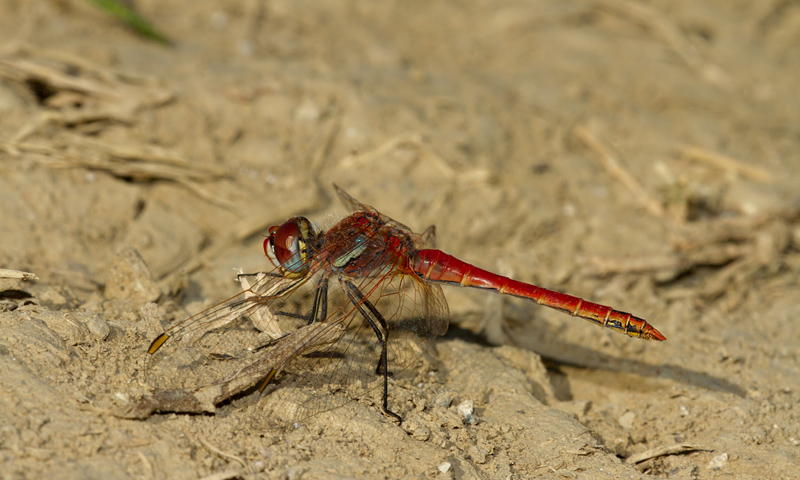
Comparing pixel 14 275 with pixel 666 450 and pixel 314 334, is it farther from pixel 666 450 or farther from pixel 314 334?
pixel 666 450

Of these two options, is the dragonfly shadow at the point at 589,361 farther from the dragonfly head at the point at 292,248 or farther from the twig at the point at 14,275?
the twig at the point at 14,275

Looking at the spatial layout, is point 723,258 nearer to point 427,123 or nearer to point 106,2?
point 427,123

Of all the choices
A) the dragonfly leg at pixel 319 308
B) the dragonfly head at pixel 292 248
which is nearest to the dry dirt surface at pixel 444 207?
the dragonfly head at pixel 292 248

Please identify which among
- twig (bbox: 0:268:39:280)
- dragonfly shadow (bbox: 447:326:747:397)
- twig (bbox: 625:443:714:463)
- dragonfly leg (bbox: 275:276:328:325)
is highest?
twig (bbox: 0:268:39:280)

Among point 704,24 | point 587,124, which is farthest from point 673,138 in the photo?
point 704,24

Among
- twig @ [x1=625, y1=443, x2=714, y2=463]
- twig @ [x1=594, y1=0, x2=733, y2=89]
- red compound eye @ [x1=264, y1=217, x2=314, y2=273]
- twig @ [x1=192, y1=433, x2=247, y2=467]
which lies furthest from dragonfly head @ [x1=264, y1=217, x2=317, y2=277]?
twig @ [x1=594, y1=0, x2=733, y2=89]

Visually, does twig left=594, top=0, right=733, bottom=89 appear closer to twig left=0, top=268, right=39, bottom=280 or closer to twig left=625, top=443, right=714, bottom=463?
twig left=625, top=443, right=714, bottom=463

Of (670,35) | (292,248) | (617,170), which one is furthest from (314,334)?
(670,35)
